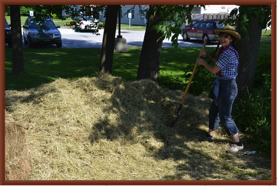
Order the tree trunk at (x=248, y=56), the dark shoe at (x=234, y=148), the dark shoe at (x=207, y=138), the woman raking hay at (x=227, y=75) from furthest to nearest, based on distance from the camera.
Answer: the tree trunk at (x=248, y=56), the dark shoe at (x=207, y=138), the dark shoe at (x=234, y=148), the woman raking hay at (x=227, y=75)

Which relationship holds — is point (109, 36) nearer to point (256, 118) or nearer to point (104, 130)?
point (104, 130)

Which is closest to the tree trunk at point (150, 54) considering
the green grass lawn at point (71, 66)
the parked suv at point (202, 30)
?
the green grass lawn at point (71, 66)

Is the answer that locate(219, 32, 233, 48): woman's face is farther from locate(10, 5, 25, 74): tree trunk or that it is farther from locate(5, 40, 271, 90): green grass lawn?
locate(10, 5, 25, 74): tree trunk

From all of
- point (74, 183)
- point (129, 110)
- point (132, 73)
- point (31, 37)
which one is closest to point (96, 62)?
point (132, 73)

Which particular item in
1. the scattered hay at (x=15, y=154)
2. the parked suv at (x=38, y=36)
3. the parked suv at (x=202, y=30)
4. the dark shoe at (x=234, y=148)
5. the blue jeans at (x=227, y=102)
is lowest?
the dark shoe at (x=234, y=148)

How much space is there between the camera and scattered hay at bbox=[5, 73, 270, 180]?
4152 millimetres

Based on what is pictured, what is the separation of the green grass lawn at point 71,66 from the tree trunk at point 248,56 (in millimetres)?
1731

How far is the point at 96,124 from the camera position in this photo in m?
4.95

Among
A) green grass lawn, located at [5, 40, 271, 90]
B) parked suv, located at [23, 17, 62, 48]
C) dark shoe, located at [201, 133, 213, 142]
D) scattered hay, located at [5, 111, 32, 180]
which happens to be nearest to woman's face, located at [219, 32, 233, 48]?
dark shoe, located at [201, 133, 213, 142]

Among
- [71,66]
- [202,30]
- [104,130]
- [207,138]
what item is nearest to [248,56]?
[207,138]

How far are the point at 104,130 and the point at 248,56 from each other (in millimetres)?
3936

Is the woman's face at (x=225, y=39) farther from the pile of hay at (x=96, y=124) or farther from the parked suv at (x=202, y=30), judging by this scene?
the parked suv at (x=202, y=30)

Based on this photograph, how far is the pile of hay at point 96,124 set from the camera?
4.17 metres

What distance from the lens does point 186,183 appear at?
3.41 m
